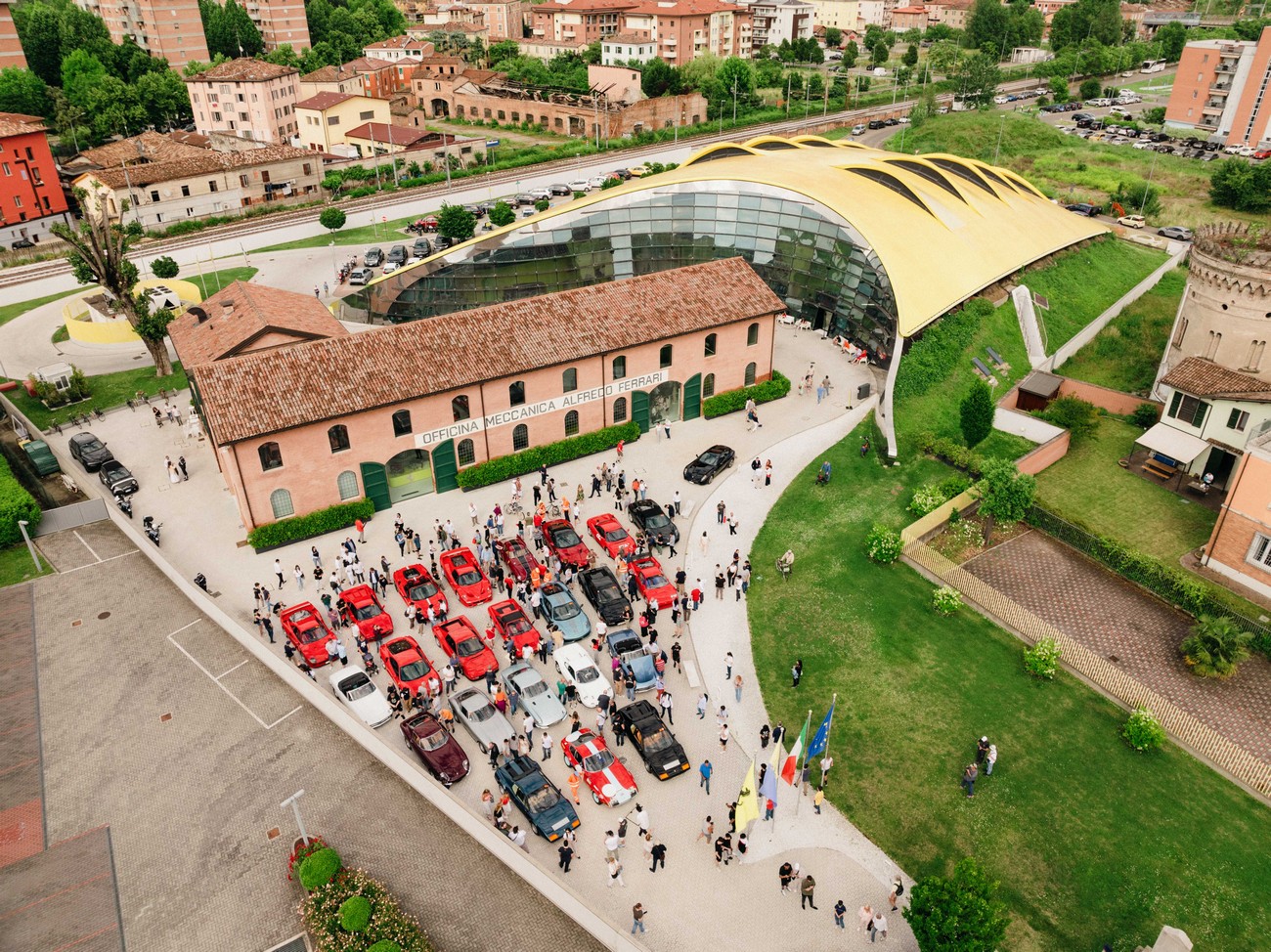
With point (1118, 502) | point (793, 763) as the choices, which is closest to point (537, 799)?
point (793, 763)

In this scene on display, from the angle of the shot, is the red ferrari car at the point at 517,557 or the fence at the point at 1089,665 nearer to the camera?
the fence at the point at 1089,665


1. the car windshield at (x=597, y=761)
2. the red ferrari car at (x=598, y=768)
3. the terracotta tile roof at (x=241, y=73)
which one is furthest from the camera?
the terracotta tile roof at (x=241, y=73)

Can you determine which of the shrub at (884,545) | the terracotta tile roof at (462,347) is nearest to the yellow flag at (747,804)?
the shrub at (884,545)

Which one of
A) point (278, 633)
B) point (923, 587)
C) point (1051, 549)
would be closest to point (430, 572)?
point (278, 633)

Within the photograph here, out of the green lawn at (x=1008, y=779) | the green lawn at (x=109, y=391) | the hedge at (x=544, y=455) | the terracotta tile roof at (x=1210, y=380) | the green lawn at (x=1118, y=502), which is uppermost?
the terracotta tile roof at (x=1210, y=380)

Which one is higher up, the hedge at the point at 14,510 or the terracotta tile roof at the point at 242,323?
the terracotta tile roof at the point at 242,323

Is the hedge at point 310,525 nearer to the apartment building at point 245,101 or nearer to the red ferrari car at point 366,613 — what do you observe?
the red ferrari car at point 366,613

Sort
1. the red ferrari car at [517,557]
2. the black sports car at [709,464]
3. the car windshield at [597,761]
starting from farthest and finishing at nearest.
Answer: the black sports car at [709,464]
the red ferrari car at [517,557]
the car windshield at [597,761]

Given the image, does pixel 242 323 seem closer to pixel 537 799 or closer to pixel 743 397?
pixel 743 397
